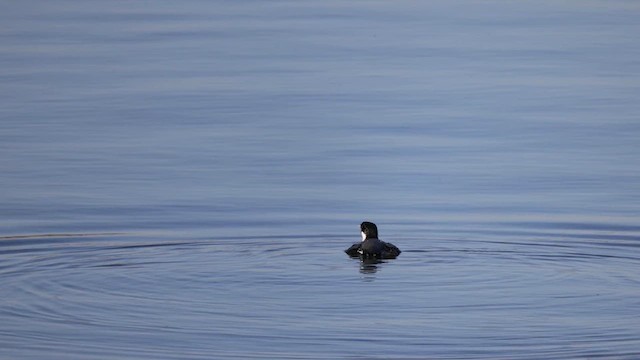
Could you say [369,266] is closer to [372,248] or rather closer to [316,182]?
[372,248]

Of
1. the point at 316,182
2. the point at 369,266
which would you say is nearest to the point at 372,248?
the point at 369,266

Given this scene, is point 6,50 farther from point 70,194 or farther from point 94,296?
point 94,296

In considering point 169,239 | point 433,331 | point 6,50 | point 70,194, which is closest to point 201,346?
point 433,331

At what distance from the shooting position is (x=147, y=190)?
17.3 meters

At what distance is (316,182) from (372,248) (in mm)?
4176

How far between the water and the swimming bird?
0.16 meters

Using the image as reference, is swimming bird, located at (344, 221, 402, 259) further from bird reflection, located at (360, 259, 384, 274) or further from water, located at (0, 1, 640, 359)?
water, located at (0, 1, 640, 359)

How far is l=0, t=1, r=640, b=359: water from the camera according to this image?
11.3 meters

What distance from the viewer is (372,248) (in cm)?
1366

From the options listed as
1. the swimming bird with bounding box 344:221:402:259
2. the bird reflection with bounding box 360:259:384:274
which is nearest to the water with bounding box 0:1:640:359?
the bird reflection with bounding box 360:259:384:274

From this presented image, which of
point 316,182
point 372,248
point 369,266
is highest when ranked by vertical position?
point 316,182

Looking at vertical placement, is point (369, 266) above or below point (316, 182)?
below

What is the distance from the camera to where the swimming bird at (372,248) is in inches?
540

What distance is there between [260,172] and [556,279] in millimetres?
5937
